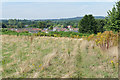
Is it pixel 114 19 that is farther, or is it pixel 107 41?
pixel 114 19

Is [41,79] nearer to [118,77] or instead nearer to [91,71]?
[91,71]

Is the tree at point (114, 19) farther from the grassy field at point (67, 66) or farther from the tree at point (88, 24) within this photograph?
the grassy field at point (67, 66)

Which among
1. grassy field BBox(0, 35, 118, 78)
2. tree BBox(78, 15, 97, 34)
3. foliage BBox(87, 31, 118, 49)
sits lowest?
grassy field BBox(0, 35, 118, 78)

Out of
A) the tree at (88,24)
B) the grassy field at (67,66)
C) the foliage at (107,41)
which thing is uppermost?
the tree at (88,24)

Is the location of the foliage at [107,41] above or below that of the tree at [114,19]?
below

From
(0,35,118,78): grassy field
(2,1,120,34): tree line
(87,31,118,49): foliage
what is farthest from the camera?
(2,1,120,34): tree line

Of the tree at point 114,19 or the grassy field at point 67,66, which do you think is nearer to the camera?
the grassy field at point 67,66

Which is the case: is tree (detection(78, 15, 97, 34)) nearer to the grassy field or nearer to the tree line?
the tree line

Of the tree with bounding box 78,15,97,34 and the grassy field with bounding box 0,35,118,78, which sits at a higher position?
the tree with bounding box 78,15,97,34

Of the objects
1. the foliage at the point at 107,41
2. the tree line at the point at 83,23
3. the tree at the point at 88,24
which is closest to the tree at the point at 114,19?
the tree line at the point at 83,23

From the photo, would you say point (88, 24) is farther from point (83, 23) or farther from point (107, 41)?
point (107, 41)

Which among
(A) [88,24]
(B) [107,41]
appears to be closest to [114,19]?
(A) [88,24]

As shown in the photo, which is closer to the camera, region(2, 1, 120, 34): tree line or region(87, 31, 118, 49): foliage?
region(87, 31, 118, 49): foliage

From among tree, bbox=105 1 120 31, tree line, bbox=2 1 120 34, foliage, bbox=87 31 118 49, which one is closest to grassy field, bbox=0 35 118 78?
foliage, bbox=87 31 118 49
